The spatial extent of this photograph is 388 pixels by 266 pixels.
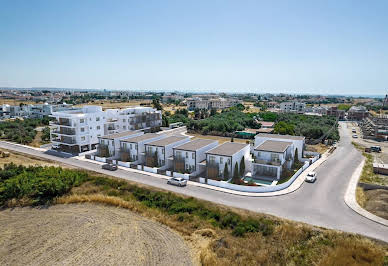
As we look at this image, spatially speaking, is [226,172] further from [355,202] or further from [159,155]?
[355,202]

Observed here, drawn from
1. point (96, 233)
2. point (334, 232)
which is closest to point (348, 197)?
point (334, 232)

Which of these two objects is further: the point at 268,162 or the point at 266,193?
the point at 268,162

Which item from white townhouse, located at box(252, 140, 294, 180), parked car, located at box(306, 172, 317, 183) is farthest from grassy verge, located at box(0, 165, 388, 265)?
parked car, located at box(306, 172, 317, 183)

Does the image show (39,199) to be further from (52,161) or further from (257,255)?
(257,255)

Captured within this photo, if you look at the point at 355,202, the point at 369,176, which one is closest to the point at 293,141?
the point at 369,176

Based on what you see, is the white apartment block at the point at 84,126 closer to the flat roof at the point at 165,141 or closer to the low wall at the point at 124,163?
the low wall at the point at 124,163

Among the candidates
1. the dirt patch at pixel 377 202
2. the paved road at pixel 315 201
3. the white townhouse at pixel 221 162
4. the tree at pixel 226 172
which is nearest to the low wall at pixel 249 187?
the paved road at pixel 315 201
